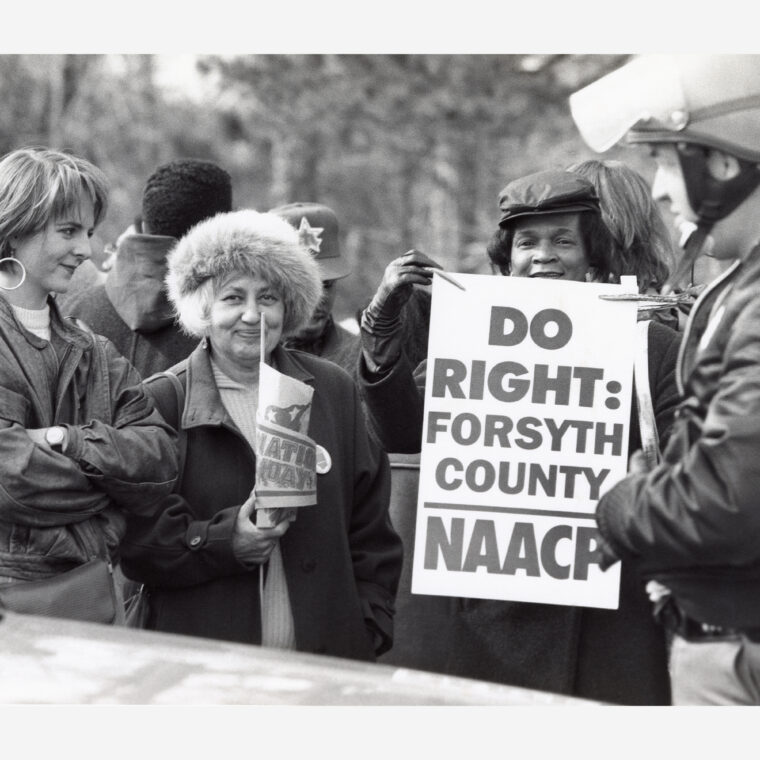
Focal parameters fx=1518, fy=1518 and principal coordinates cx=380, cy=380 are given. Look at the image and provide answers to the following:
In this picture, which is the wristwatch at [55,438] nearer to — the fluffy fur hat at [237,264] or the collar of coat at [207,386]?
the collar of coat at [207,386]

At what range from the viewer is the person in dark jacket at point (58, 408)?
3.80 metres

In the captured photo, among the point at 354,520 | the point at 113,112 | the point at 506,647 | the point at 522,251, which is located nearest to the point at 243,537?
the point at 354,520

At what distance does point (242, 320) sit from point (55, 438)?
745mm

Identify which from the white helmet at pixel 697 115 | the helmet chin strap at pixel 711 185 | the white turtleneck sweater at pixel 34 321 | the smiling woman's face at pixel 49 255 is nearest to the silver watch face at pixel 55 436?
the white turtleneck sweater at pixel 34 321

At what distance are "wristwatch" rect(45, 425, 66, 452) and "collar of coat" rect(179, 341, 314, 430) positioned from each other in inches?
18.4

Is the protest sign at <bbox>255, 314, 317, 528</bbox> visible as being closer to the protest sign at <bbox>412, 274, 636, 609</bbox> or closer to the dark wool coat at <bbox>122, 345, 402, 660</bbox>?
the dark wool coat at <bbox>122, 345, 402, 660</bbox>

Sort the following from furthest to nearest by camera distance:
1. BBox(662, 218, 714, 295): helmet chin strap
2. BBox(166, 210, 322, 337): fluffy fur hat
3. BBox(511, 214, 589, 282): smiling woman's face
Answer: BBox(511, 214, 589, 282): smiling woman's face → BBox(166, 210, 322, 337): fluffy fur hat → BBox(662, 218, 714, 295): helmet chin strap

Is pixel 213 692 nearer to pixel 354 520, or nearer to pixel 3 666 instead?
pixel 3 666

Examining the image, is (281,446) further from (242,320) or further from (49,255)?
(49,255)

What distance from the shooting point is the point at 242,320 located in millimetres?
4344

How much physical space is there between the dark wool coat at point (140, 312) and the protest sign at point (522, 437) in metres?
1.27

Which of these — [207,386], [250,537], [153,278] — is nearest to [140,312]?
[153,278]

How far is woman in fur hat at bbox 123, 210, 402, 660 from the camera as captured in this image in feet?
13.6

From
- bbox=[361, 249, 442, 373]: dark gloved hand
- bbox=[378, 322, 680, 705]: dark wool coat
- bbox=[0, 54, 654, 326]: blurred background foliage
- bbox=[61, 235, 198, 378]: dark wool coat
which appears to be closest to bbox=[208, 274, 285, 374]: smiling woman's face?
bbox=[361, 249, 442, 373]: dark gloved hand
